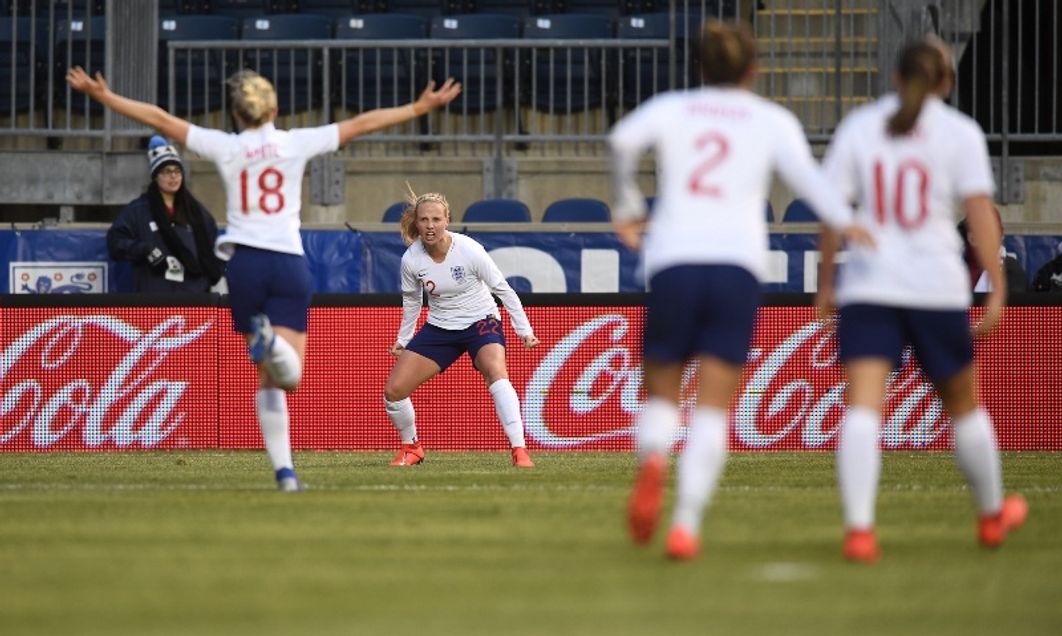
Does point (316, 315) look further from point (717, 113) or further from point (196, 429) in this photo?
point (717, 113)

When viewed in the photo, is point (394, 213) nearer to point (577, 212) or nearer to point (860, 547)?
point (577, 212)

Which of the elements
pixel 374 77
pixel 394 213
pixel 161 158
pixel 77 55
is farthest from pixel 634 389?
pixel 77 55

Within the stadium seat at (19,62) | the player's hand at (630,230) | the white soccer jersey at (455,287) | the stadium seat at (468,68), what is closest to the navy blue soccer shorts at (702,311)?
the player's hand at (630,230)

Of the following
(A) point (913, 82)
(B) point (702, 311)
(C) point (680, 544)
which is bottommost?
(C) point (680, 544)

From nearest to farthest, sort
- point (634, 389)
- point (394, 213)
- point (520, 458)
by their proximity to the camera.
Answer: point (520, 458) < point (634, 389) < point (394, 213)

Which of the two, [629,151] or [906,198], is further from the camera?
[906,198]

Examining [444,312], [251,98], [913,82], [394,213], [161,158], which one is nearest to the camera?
[913,82]

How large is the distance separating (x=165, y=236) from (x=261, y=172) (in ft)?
21.5

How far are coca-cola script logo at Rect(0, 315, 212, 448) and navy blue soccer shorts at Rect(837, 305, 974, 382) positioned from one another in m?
9.45

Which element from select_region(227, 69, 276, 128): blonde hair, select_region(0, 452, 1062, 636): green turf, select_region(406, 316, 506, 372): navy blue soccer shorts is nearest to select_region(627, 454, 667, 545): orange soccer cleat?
select_region(0, 452, 1062, 636): green turf

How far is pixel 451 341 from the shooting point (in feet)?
46.2

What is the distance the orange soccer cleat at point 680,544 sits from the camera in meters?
7.00

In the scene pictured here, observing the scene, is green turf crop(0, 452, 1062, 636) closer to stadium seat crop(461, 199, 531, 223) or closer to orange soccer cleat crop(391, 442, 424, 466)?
orange soccer cleat crop(391, 442, 424, 466)

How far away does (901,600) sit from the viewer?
6266mm
